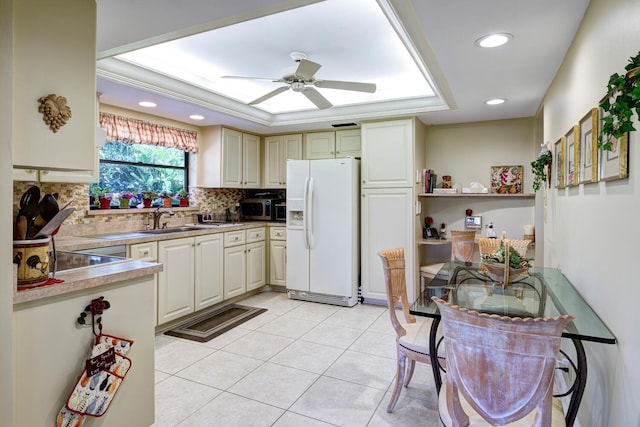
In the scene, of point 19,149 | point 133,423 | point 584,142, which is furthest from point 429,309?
point 19,149

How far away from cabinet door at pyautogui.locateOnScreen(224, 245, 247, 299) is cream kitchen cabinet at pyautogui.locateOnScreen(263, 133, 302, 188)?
3.91 ft

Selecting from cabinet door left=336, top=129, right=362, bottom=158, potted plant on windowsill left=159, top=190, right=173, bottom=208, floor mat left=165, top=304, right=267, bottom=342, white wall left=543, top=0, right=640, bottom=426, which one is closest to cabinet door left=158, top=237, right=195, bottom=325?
floor mat left=165, top=304, right=267, bottom=342

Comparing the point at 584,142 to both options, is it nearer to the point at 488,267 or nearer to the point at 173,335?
the point at 488,267

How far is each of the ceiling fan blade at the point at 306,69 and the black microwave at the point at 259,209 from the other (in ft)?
8.12

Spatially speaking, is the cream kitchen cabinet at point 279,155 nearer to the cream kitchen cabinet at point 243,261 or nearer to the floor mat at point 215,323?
the cream kitchen cabinet at point 243,261

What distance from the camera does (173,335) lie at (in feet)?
11.5

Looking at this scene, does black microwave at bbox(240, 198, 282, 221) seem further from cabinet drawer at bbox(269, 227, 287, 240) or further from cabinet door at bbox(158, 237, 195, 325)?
cabinet door at bbox(158, 237, 195, 325)

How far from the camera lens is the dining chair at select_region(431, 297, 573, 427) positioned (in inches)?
46.4

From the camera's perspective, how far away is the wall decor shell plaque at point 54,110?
1.63m

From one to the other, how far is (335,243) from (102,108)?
110 inches

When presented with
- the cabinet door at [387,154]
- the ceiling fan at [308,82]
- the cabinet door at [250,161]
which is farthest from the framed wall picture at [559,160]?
the cabinet door at [250,161]

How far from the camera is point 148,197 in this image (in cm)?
413

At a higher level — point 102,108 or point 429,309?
point 102,108

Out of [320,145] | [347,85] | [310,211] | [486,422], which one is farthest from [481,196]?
[486,422]
